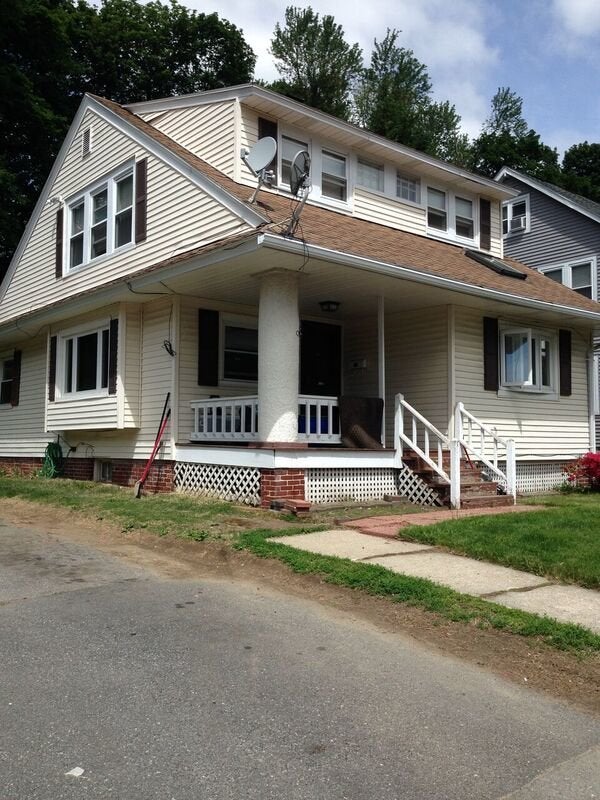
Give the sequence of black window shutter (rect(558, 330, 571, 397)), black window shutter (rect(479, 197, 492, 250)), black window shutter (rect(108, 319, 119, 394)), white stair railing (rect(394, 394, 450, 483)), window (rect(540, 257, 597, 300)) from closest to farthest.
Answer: white stair railing (rect(394, 394, 450, 483))
black window shutter (rect(108, 319, 119, 394))
black window shutter (rect(558, 330, 571, 397))
black window shutter (rect(479, 197, 492, 250))
window (rect(540, 257, 597, 300))

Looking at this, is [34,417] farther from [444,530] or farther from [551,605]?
[551,605]

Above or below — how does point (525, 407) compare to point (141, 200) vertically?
below

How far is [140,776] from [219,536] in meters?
5.12

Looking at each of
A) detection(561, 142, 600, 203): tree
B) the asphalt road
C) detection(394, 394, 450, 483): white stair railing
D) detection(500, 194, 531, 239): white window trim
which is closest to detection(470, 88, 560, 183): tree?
detection(561, 142, 600, 203): tree

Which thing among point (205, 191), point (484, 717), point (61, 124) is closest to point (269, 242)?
point (205, 191)

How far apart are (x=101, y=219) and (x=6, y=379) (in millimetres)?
5924

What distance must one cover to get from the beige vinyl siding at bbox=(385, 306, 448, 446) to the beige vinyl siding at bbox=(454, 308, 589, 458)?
31 cm

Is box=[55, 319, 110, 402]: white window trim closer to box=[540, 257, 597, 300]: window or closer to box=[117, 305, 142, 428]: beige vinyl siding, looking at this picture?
box=[117, 305, 142, 428]: beige vinyl siding

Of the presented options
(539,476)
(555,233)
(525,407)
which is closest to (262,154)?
(525,407)

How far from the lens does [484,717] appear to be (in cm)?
397

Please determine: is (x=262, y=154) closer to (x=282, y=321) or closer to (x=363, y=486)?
(x=282, y=321)

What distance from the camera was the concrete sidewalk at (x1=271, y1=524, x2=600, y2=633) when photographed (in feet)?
19.2

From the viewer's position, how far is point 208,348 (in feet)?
42.3

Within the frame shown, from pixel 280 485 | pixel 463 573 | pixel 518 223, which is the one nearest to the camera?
pixel 463 573
